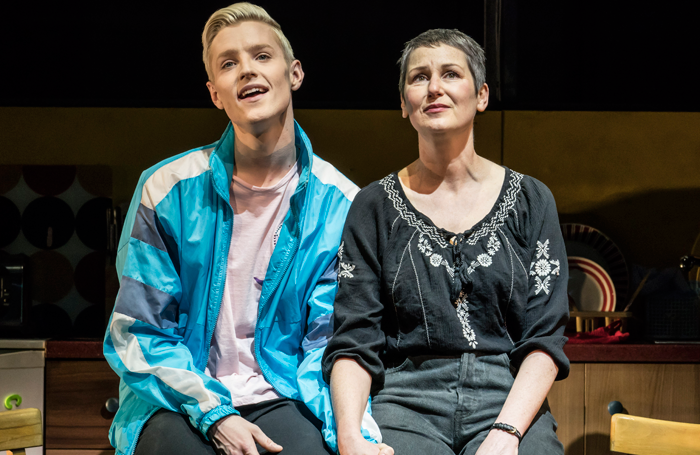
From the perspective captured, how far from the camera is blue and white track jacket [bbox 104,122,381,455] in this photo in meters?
1.38

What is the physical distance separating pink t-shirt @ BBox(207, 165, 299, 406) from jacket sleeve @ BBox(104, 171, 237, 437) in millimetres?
71

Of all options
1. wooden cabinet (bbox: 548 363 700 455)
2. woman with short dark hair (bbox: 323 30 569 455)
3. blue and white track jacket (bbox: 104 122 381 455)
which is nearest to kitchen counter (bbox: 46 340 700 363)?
wooden cabinet (bbox: 548 363 700 455)

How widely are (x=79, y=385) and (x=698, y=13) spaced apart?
8.16 feet

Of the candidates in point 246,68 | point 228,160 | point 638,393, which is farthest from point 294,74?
point 638,393

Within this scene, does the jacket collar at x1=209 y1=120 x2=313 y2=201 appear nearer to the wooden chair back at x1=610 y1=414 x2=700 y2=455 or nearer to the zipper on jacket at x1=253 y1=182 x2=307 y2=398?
the zipper on jacket at x1=253 y1=182 x2=307 y2=398

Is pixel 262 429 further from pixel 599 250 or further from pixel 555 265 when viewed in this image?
pixel 599 250

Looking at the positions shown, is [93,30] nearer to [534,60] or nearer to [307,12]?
[307,12]

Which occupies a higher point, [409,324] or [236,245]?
[236,245]

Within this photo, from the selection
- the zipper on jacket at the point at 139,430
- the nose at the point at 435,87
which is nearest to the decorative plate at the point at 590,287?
the nose at the point at 435,87

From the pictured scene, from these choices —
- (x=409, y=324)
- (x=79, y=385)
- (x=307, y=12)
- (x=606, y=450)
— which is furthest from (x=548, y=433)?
(x=307, y=12)

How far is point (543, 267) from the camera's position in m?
1.40

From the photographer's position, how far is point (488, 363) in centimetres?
136

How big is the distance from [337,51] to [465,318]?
4.50 feet

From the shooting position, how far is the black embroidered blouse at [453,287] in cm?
137
